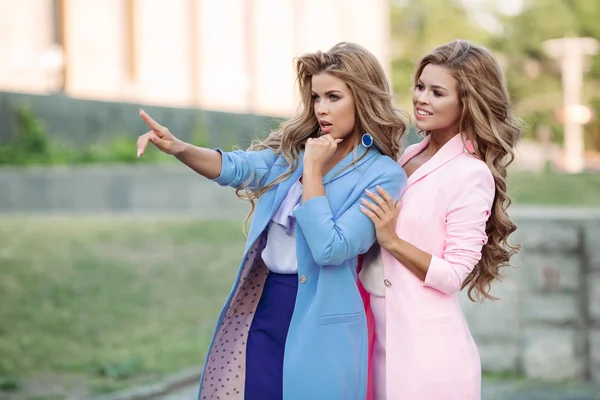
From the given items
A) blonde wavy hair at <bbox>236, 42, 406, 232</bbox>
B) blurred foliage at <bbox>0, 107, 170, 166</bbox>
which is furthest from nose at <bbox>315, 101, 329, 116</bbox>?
blurred foliage at <bbox>0, 107, 170, 166</bbox>

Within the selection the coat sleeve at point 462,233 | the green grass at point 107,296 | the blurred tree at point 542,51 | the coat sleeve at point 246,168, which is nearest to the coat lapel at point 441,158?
the coat sleeve at point 462,233

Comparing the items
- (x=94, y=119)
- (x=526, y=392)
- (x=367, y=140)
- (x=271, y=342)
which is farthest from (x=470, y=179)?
(x=94, y=119)

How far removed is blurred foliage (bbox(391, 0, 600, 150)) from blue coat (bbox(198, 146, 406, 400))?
133 ft

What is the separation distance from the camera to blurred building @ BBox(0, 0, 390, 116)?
683 inches

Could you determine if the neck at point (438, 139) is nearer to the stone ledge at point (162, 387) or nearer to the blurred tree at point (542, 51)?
the stone ledge at point (162, 387)

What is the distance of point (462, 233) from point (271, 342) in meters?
0.74

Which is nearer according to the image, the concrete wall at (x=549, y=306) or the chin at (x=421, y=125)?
the chin at (x=421, y=125)

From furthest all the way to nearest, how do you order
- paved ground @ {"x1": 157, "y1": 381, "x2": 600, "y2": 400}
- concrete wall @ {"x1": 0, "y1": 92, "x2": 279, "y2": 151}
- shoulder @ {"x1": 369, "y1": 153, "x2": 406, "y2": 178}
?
1. concrete wall @ {"x1": 0, "y1": 92, "x2": 279, "y2": 151}
2. paved ground @ {"x1": 157, "y1": 381, "x2": 600, "y2": 400}
3. shoulder @ {"x1": 369, "y1": 153, "x2": 406, "y2": 178}

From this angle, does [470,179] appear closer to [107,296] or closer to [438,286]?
[438,286]

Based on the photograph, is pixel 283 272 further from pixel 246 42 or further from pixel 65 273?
pixel 246 42

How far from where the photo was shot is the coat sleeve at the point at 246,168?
3232mm

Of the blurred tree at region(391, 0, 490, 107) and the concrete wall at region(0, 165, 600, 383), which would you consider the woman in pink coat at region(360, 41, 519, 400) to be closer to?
the concrete wall at region(0, 165, 600, 383)

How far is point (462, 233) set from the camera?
10.3 ft

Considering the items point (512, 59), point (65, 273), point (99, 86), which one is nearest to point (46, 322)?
point (65, 273)
